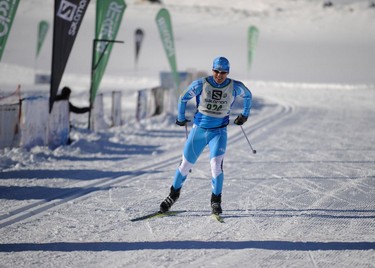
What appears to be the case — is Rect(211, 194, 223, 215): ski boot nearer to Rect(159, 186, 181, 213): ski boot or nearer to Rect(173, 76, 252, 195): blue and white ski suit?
Rect(173, 76, 252, 195): blue and white ski suit

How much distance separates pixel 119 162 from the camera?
9.29 metres

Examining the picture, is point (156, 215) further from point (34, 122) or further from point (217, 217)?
point (34, 122)

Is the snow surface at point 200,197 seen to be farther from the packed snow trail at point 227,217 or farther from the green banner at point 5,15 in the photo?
the green banner at point 5,15

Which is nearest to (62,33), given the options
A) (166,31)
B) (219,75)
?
(219,75)

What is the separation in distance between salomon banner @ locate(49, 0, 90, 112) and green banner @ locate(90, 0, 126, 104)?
192 centimetres

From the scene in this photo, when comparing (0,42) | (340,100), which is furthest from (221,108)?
(340,100)

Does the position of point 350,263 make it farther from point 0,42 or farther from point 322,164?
point 0,42

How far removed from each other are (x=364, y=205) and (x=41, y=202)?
451cm

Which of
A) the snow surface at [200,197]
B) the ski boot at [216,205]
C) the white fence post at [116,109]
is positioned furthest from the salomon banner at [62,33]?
the ski boot at [216,205]

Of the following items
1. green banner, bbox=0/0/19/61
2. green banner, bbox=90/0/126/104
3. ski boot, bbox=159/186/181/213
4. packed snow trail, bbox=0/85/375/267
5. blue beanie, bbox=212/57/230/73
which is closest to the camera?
packed snow trail, bbox=0/85/375/267

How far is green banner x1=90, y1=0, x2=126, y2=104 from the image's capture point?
38.5 ft

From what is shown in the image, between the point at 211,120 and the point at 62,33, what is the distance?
5.00 m

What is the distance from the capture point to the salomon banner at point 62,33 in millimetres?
9398

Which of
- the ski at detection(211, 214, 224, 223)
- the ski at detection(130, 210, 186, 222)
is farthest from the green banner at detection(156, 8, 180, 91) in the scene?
the ski at detection(211, 214, 224, 223)
